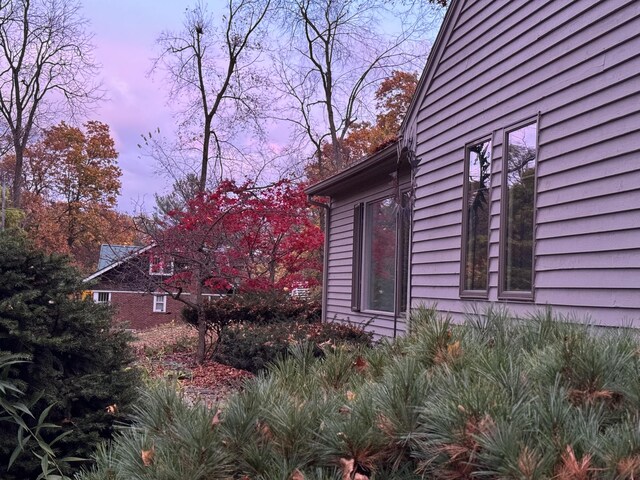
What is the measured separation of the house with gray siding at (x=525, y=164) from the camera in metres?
4.71

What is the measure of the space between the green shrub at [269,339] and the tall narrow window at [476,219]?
2029 mm

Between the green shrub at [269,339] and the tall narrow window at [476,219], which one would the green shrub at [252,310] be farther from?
the tall narrow window at [476,219]

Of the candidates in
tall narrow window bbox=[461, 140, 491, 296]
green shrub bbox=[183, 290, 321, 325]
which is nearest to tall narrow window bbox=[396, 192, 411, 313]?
tall narrow window bbox=[461, 140, 491, 296]

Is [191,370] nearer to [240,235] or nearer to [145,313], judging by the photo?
[240,235]

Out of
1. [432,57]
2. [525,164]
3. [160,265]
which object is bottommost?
[160,265]

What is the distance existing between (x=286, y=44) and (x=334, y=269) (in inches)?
568

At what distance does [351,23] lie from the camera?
24156 mm

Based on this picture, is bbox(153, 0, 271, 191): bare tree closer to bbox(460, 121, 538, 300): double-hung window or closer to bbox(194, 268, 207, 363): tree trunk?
bbox(194, 268, 207, 363): tree trunk

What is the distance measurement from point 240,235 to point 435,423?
38.9 ft

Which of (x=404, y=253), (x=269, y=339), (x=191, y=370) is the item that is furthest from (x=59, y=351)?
(x=191, y=370)

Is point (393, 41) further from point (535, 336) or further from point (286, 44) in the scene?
point (535, 336)

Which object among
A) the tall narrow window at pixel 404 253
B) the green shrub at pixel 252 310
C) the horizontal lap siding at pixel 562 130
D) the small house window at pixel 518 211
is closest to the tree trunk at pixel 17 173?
the green shrub at pixel 252 310

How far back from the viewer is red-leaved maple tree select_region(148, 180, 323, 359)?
11.7m

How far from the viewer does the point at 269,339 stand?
8672 mm
